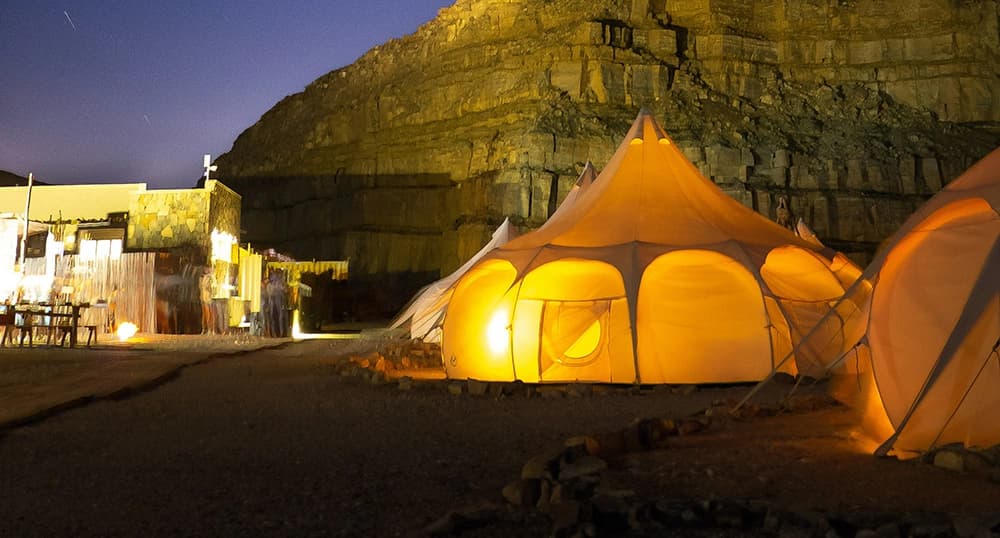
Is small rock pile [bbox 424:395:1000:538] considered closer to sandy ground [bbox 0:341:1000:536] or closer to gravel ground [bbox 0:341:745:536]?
sandy ground [bbox 0:341:1000:536]

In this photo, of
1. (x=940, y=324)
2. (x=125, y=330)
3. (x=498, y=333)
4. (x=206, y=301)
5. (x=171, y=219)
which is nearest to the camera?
(x=940, y=324)

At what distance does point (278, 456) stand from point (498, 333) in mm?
6052

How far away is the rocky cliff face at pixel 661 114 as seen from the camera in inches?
1843

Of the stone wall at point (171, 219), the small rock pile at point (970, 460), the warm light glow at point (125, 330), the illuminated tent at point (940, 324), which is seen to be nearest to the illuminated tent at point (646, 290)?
the illuminated tent at point (940, 324)

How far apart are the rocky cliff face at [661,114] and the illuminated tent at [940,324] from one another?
3978 centimetres

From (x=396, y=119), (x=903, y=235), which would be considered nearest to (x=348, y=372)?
(x=903, y=235)

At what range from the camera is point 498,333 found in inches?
457

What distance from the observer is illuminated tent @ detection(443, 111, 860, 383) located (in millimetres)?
10945

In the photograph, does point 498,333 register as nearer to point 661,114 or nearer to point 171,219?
point 171,219

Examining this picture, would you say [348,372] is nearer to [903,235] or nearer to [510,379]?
[510,379]

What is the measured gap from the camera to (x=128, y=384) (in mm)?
9820

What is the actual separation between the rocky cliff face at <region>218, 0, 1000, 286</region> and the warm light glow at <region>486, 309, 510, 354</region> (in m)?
35.0

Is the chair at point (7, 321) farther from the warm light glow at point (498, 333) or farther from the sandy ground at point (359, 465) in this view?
the warm light glow at point (498, 333)

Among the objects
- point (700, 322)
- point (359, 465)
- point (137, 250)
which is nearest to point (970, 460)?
point (359, 465)
